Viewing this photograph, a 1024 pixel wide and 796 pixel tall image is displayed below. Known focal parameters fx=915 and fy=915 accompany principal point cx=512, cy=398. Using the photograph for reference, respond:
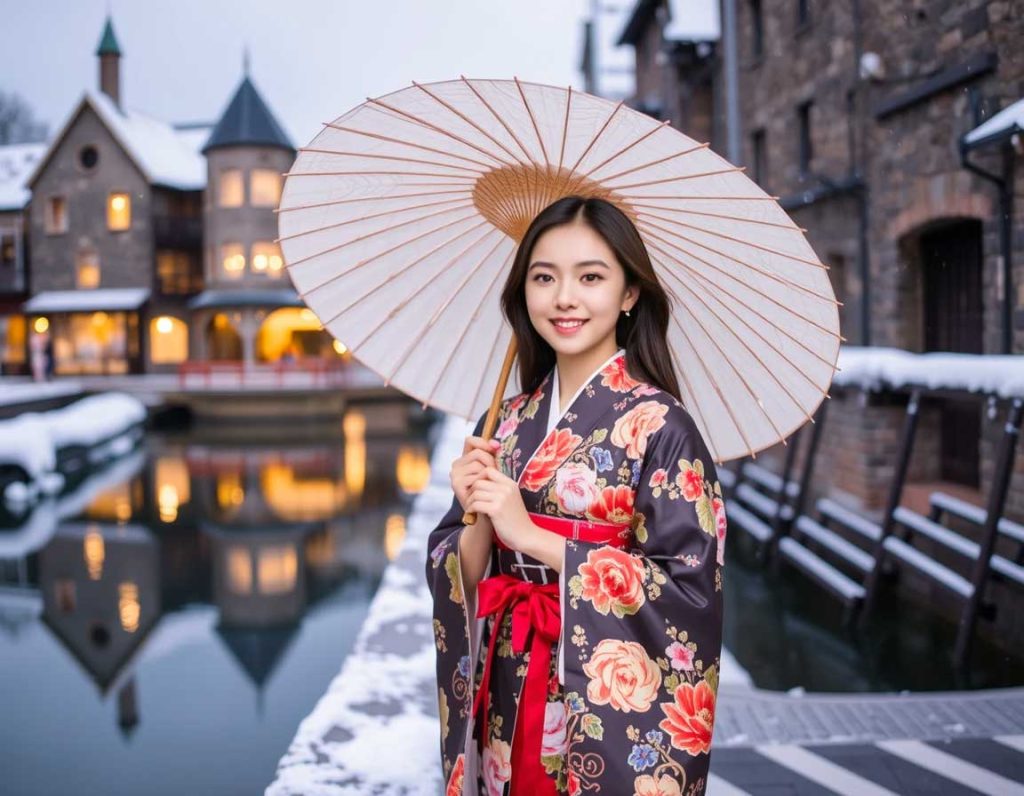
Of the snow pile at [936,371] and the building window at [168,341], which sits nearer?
the snow pile at [936,371]

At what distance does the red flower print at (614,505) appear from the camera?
188 cm

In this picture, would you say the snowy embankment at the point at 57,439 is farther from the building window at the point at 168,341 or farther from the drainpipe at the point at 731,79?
the drainpipe at the point at 731,79

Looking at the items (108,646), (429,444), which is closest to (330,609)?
(108,646)

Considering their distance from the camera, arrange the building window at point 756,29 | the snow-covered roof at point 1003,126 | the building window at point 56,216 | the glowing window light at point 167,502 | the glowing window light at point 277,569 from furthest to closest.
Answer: the building window at point 56,216 < the building window at point 756,29 < the glowing window light at point 167,502 < the glowing window light at point 277,569 < the snow-covered roof at point 1003,126

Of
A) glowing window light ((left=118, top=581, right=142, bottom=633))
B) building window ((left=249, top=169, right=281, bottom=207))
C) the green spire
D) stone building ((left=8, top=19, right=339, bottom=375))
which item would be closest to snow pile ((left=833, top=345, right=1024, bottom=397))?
glowing window light ((left=118, top=581, right=142, bottom=633))

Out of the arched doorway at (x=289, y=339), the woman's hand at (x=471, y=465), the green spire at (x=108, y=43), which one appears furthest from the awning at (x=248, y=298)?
the woman's hand at (x=471, y=465)

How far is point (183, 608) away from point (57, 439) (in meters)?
8.25

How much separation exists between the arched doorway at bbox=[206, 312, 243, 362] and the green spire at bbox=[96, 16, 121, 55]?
8.79m

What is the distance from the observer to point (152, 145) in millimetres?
28781

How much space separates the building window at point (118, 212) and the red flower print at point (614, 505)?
28948mm

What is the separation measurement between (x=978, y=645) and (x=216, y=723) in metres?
4.48

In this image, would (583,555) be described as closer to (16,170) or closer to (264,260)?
(264,260)

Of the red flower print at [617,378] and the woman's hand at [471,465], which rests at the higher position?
the red flower print at [617,378]

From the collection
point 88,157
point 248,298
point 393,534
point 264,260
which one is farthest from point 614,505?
point 88,157
